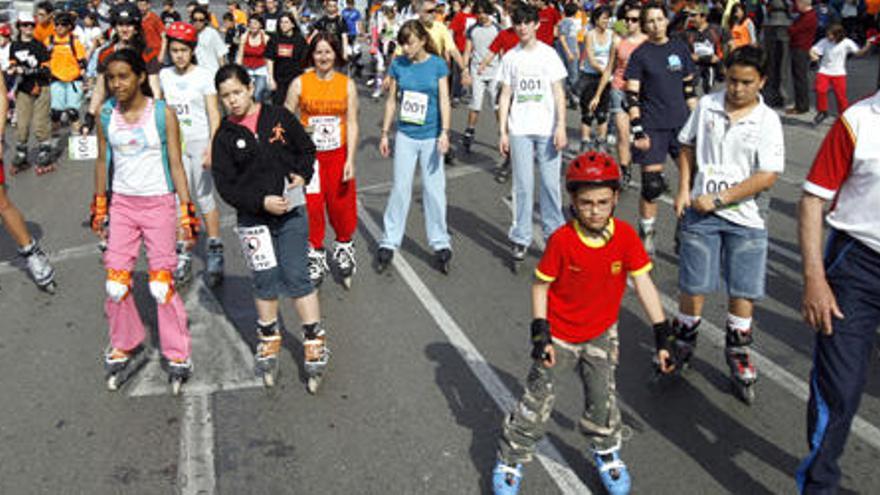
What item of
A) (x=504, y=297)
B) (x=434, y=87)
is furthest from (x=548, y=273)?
(x=434, y=87)

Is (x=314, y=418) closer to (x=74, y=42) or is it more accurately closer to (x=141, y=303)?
(x=141, y=303)

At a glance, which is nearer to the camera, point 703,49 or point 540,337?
point 540,337

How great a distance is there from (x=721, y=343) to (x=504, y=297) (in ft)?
5.67

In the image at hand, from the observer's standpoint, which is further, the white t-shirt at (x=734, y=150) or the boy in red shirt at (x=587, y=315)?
the white t-shirt at (x=734, y=150)

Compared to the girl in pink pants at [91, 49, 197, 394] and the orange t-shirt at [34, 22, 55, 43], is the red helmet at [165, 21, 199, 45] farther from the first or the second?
the orange t-shirt at [34, 22, 55, 43]

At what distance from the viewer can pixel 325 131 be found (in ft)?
22.6

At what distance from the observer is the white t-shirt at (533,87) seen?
7.24 meters

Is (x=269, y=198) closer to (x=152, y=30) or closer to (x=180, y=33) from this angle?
(x=180, y=33)

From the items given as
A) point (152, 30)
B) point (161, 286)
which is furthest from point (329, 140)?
point (152, 30)

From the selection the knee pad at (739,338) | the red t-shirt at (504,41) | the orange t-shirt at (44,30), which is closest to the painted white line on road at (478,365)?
the knee pad at (739,338)

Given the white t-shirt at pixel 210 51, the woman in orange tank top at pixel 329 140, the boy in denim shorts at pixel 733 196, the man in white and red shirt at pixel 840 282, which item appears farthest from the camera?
the white t-shirt at pixel 210 51

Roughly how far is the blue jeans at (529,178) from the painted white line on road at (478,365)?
39.0 inches

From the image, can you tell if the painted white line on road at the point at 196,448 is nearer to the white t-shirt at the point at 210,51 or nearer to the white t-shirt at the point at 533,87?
the white t-shirt at the point at 533,87

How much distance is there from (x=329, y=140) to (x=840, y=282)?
4.29 metres
